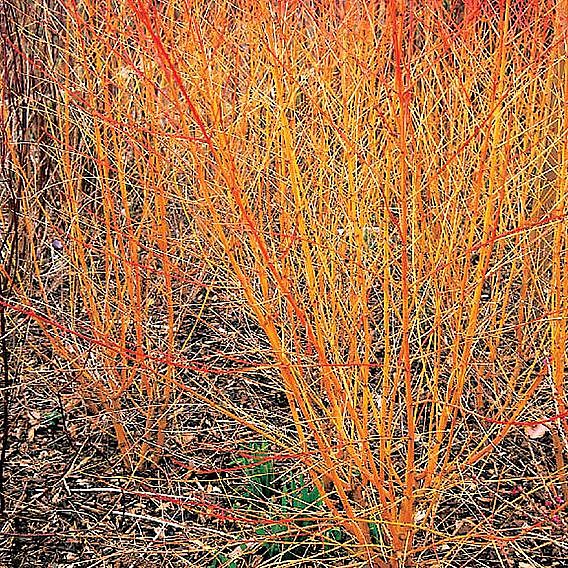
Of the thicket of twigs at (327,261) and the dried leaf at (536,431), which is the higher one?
the thicket of twigs at (327,261)

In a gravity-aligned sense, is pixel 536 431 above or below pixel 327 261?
below

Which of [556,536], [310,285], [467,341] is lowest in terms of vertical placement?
[556,536]

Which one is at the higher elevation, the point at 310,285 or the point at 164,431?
the point at 310,285

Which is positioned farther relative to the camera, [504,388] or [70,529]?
[504,388]

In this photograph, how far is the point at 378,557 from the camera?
249 centimetres

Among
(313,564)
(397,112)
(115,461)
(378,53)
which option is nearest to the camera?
(397,112)

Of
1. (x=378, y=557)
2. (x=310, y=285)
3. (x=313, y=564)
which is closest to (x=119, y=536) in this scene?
(x=313, y=564)

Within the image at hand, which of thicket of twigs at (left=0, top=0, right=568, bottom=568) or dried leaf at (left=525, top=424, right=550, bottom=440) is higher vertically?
thicket of twigs at (left=0, top=0, right=568, bottom=568)

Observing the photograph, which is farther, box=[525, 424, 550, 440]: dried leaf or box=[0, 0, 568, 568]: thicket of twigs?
box=[525, 424, 550, 440]: dried leaf

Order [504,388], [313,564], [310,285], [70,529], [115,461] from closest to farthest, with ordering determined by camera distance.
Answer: [310,285] < [313,564] < [70,529] < [115,461] < [504,388]

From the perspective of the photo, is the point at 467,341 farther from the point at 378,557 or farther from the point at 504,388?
the point at 504,388

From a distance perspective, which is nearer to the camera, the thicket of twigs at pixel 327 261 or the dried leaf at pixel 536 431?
the thicket of twigs at pixel 327 261

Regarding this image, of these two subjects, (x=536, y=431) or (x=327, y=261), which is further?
(x=536, y=431)

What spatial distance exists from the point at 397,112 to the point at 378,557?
1.39 meters
